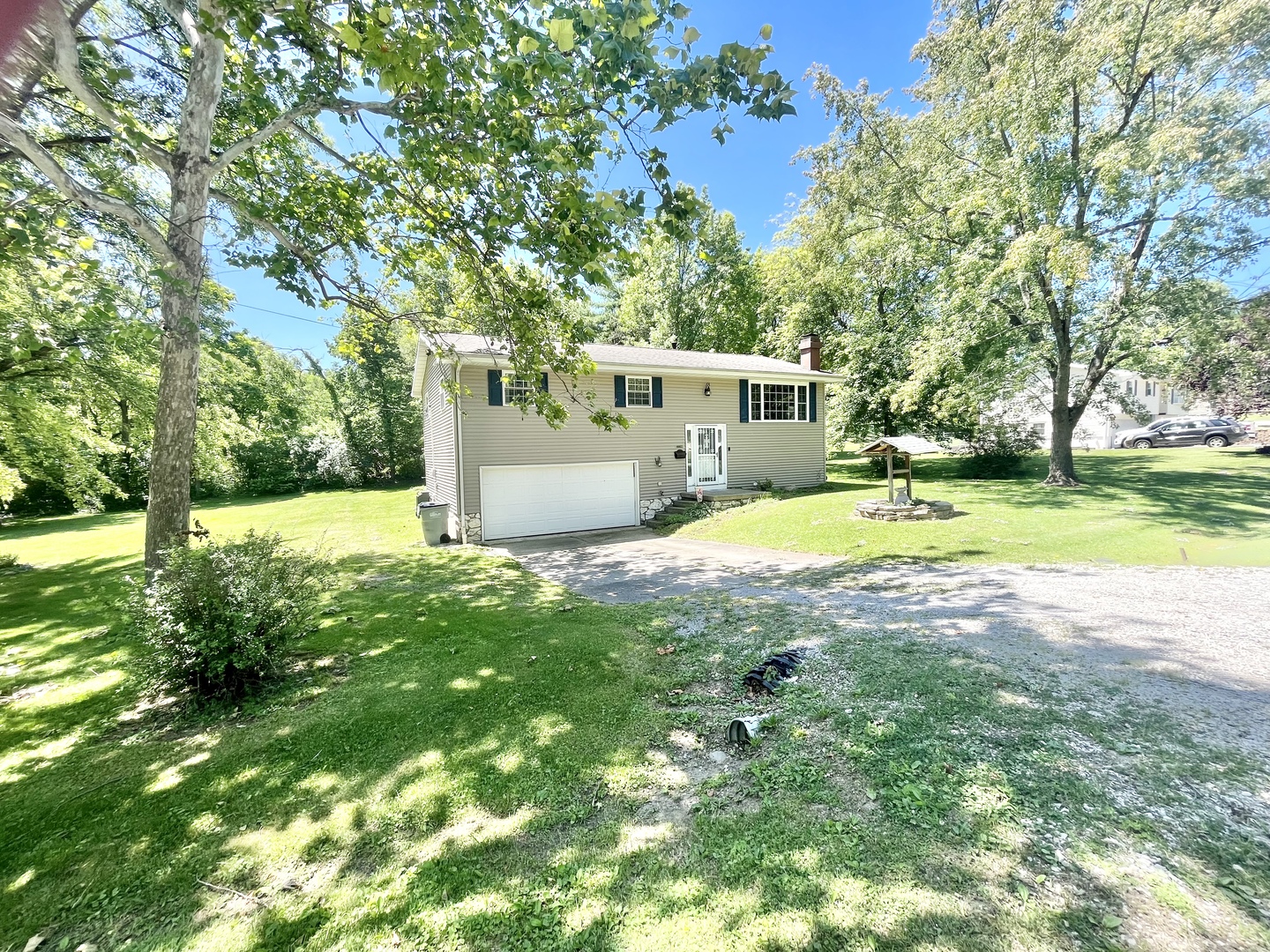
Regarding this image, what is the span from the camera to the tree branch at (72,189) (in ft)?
12.2

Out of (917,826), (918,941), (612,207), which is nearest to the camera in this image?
(918,941)

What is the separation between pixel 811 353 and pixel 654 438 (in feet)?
27.2

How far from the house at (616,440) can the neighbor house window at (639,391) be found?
0.04m

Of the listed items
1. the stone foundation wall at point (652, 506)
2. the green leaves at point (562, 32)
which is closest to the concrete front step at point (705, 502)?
the stone foundation wall at point (652, 506)

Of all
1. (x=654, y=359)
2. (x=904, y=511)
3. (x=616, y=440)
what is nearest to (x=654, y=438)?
(x=616, y=440)

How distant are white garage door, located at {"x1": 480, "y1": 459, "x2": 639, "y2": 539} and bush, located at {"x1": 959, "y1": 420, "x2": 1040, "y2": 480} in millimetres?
13470

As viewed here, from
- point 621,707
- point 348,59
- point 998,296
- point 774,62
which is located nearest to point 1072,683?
point 621,707

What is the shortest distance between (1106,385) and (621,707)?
18.0 m

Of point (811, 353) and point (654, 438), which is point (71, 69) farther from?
point (811, 353)

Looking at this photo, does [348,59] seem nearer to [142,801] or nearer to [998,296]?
[142,801]

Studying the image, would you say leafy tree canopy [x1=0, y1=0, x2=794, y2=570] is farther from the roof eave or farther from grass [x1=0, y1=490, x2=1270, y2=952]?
the roof eave

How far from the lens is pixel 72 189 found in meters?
4.27

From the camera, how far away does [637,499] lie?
14.3m

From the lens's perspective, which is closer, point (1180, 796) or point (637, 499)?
point (1180, 796)
